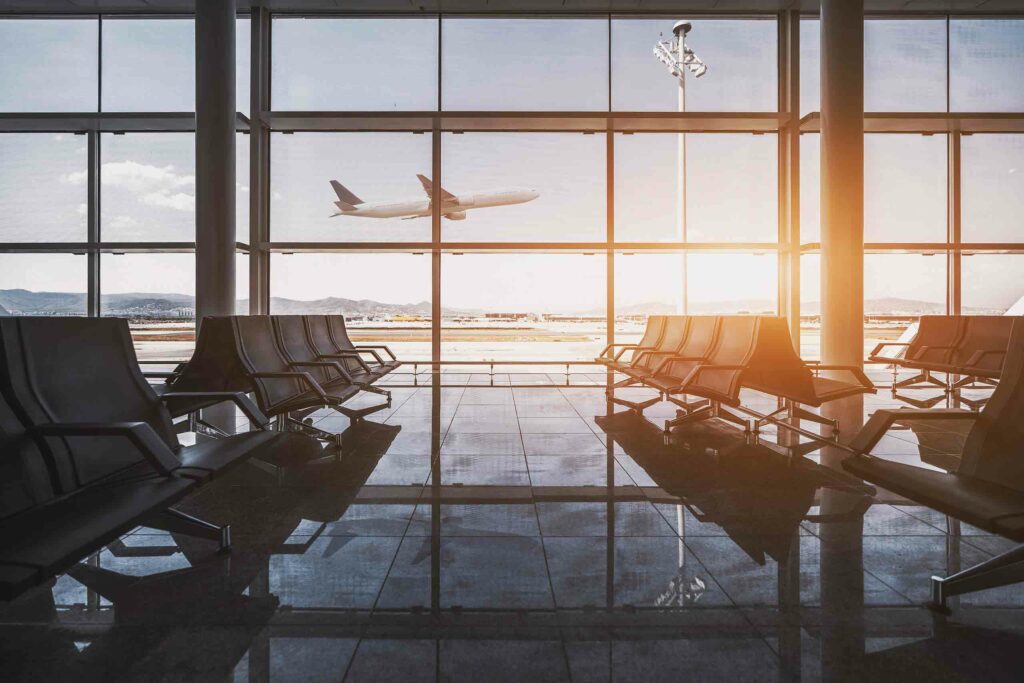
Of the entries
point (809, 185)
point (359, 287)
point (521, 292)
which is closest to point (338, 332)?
point (359, 287)

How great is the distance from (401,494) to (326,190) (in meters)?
6.24

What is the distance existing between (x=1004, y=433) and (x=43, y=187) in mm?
10234

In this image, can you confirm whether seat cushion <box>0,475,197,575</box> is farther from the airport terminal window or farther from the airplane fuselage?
the airport terminal window

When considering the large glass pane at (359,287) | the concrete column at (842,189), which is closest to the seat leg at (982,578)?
the concrete column at (842,189)

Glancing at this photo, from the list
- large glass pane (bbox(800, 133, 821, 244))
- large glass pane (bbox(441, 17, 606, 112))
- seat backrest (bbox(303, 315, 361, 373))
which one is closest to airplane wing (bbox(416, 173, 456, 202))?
large glass pane (bbox(441, 17, 606, 112))

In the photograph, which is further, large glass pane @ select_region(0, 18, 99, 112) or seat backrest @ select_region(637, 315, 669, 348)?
large glass pane @ select_region(0, 18, 99, 112)

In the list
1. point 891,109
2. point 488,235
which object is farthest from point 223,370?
point 891,109

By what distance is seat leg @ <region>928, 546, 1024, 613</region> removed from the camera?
154cm

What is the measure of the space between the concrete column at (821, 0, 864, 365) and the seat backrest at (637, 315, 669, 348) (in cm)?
241

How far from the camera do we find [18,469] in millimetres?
1565

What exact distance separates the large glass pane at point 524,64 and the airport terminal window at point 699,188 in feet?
3.31

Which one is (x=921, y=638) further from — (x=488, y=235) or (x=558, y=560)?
(x=488, y=235)

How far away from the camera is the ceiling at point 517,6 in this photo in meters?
7.34

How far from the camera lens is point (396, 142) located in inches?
315
